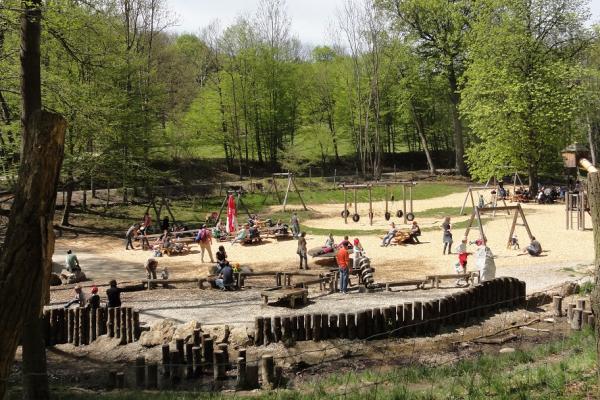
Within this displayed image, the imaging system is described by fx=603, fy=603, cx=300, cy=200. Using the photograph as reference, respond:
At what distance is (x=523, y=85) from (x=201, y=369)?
117 ft

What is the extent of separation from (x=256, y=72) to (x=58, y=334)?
47197 mm

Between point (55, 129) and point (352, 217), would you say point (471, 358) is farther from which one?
point (352, 217)

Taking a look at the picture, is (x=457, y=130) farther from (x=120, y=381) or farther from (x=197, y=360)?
(x=120, y=381)

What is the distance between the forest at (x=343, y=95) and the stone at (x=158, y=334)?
6.25 m

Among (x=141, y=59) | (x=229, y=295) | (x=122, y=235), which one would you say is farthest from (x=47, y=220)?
(x=141, y=59)

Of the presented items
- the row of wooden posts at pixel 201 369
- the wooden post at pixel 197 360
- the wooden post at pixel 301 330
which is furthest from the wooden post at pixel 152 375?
the wooden post at pixel 301 330

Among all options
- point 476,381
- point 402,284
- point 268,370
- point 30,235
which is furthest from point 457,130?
point 30,235

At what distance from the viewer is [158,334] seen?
13789mm

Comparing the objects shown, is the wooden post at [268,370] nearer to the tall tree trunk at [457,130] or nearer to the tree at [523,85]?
the tree at [523,85]

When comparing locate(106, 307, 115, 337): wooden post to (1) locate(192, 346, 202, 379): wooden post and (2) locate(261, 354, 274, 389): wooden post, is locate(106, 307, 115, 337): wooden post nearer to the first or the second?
(1) locate(192, 346, 202, 379): wooden post

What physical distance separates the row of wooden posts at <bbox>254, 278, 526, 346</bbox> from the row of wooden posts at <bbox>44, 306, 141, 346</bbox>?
3663 mm

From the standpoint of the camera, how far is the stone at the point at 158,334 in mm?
13617

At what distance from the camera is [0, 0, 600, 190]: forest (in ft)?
→ 113

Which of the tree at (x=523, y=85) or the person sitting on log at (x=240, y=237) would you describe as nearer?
the person sitting on log at (x=240, y=237)
